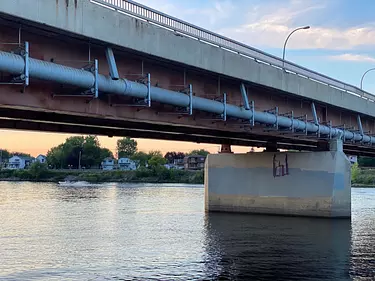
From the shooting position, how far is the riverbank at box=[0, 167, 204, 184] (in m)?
143

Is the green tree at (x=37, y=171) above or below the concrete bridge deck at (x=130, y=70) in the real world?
below

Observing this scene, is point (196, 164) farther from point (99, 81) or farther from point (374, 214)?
point (99, 81)

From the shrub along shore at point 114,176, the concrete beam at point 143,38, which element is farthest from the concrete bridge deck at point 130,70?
the shrub along shore at point 114,176

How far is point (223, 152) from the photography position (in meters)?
46.2

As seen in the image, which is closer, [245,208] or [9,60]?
[9,60]

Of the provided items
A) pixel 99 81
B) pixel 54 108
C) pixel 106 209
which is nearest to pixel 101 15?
pixel 99 81

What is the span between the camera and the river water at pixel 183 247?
66.3 feet

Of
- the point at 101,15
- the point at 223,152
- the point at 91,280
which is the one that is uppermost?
the point at 101,15

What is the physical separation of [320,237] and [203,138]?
12.1m

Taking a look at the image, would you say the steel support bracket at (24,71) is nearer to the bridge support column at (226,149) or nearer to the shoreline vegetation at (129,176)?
the bridge support column at (226,149)

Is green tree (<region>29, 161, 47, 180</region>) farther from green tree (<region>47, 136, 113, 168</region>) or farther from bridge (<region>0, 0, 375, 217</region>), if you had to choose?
bridge (<region>0, 0, 375, 217</region>)

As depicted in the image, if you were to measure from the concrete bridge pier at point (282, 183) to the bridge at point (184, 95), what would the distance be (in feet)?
0.25

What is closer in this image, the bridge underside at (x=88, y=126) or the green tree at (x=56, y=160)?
the bridge underside at (x=88, y=126)

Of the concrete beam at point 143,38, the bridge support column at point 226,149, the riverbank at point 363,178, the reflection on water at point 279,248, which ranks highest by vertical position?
the concrete beam at point 143,38
